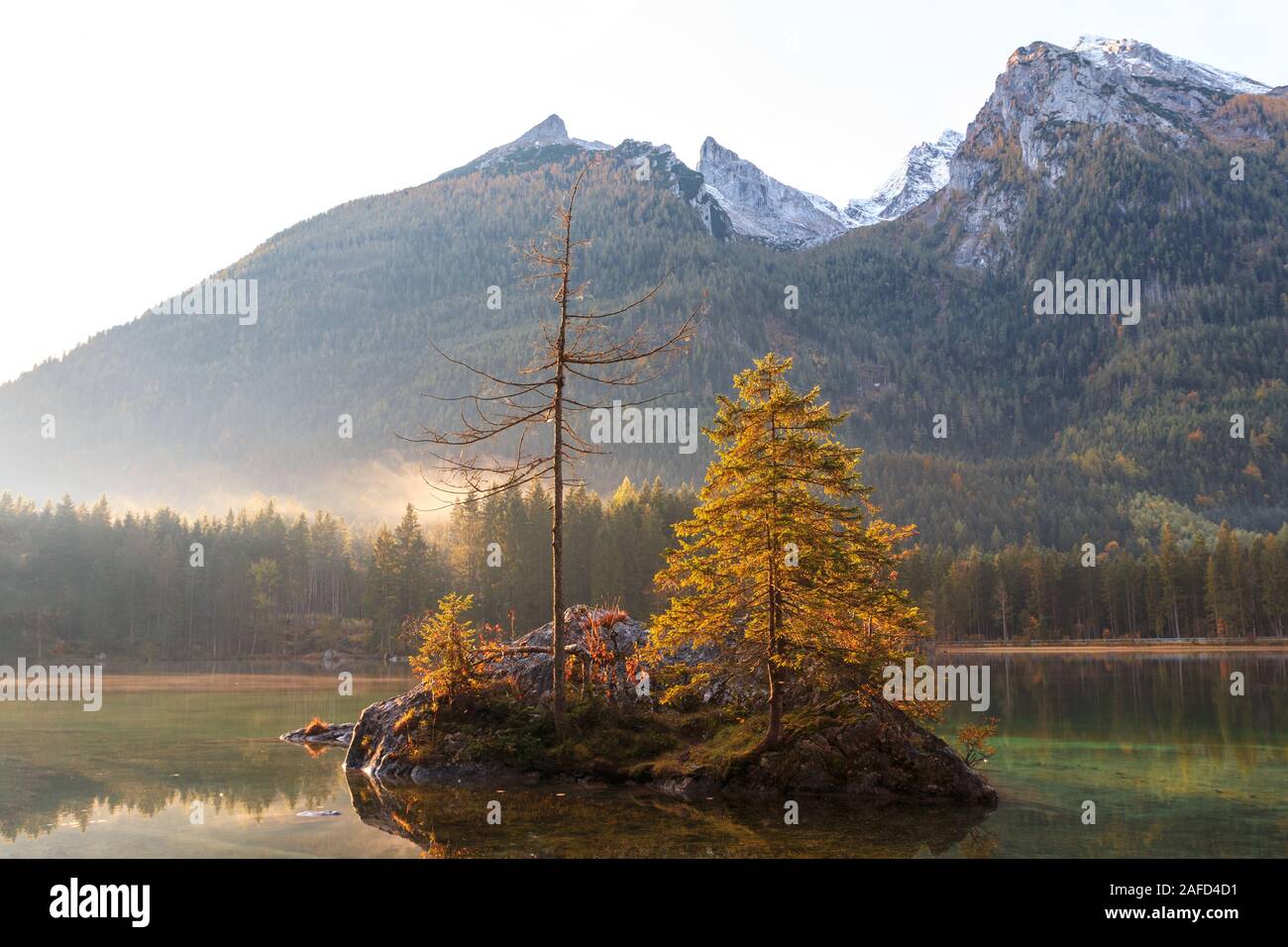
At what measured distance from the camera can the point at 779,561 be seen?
22969 millimetres

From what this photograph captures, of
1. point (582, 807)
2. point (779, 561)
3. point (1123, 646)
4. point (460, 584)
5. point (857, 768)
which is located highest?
point (779, 561)

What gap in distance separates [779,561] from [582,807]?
25.4 feet

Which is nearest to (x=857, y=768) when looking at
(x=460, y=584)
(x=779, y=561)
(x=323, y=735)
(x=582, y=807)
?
(x=779, y=561)

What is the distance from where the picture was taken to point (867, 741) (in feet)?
74.3

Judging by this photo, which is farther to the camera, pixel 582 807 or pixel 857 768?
pixel 857 768

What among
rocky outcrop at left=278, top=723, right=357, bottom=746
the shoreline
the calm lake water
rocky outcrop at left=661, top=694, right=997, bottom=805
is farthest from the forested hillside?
rocky outcrop at left=661, top=694, right=997, bottom=805

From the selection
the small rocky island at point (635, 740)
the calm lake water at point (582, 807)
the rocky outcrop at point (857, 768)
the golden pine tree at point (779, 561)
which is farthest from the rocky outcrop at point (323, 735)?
the rocky outcrop at point (857, 768)

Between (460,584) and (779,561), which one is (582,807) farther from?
(460,584)

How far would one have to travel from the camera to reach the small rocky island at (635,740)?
2211 centimetres

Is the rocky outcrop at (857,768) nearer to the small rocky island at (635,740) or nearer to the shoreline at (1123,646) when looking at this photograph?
the small rocky island at (635,740)

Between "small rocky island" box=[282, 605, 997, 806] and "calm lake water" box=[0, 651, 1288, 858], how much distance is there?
3.96 feet
